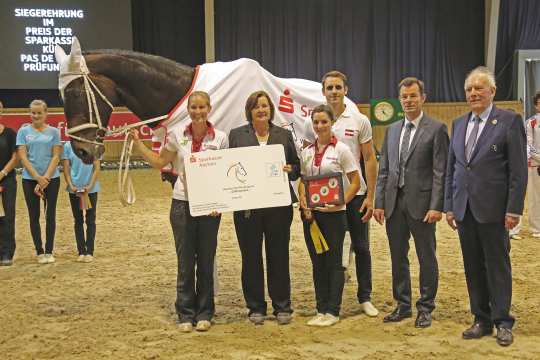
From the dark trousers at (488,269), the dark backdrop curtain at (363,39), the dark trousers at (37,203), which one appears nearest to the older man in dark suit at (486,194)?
the dark trousers at (488,269)

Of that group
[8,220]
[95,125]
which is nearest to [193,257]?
[95,125]

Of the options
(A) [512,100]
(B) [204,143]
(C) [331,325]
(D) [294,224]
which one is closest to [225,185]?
(B) [204,143]

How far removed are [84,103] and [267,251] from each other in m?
1.52

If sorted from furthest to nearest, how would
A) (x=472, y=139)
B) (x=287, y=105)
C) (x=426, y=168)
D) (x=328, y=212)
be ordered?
1. (x=287, y=105)
2. (x=328, y=212)
3. (x=426, y=168)
4. (x=472, y=139)

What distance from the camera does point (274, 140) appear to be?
405 cm

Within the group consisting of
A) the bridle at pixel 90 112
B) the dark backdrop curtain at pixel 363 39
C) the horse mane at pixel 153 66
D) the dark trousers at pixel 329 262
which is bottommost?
the dark trousers at pixel 329 262

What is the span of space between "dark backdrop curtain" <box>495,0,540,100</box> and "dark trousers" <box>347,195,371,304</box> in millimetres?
14306

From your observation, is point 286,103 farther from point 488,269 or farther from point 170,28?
point 170,28

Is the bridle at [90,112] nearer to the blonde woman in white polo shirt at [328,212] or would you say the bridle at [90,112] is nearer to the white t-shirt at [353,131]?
the blonde woman in white polo shirt at [328,212]

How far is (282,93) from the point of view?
189 inches

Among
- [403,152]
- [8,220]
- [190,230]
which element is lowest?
[8,220]

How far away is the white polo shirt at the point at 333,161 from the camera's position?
404 cm

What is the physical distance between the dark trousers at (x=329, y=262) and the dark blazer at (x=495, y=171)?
0.76 meters

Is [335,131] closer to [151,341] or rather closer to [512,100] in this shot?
[151,341]
